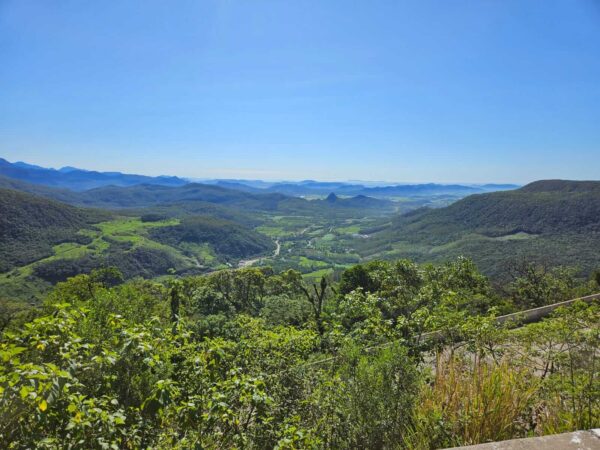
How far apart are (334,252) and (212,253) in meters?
68.7

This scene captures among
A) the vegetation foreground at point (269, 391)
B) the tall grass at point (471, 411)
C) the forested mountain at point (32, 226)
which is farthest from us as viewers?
the forested mountain at point (32, 226)

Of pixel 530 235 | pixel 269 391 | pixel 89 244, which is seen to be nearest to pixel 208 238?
pixel 89 244

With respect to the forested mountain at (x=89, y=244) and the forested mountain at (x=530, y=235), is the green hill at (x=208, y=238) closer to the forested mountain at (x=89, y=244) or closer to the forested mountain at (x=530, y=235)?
the forested mountain at (x=89, y=244)

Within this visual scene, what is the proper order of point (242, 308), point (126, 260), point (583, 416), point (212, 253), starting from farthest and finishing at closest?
1. point (212, 253)
2. point (126, 260)
3. point (242, 308)
4. point (583, 416)

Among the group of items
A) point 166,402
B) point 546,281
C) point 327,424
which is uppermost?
point 166,402

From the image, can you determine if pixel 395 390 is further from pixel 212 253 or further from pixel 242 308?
pixel 212 253

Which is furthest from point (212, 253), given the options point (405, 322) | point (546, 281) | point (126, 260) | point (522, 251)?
point (405, 322)

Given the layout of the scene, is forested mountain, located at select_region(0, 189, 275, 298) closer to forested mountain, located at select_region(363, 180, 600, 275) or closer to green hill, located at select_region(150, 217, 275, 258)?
green hill, located at select_region(150, 217, 275, 258)

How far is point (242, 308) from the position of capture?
30719 mm

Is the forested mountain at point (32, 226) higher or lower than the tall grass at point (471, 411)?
lower

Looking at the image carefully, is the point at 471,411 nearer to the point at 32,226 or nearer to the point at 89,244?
the point at 89,244

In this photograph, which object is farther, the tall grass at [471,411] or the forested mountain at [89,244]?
the forested mountain at [89,244]

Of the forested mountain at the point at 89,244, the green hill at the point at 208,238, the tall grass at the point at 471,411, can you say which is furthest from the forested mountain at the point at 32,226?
the tall grass at the point at 471,411

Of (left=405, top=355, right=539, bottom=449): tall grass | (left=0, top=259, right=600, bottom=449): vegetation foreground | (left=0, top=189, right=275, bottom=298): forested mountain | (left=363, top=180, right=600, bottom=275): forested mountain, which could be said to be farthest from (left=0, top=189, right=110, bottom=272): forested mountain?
(left=363, top=180, right=600, bottom=275): forested mountain
